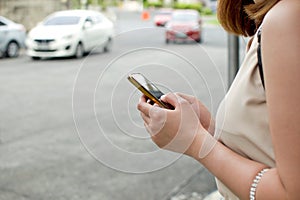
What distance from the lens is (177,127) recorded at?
915 mm

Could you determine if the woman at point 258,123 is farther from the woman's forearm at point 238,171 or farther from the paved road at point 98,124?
the paved road at point 98,124

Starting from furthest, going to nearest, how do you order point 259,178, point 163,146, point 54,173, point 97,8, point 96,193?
1. point 97,8
2. point 54,173
3. point 96,193
4. point 163,146
5. point 259,178

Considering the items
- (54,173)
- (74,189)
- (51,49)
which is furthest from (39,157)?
(51,49)

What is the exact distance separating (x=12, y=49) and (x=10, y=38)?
0.38 meters

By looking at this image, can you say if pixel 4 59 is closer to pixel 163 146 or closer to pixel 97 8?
pixel 163 146

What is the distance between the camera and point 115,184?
3.92m

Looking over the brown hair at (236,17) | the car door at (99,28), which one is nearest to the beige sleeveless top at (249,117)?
the brown hair at (236,17)

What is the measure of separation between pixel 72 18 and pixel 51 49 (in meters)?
1.15

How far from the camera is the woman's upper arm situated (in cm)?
76

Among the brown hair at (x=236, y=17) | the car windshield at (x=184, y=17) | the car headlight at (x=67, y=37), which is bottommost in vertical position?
the car windshield at (x=184, y=17)

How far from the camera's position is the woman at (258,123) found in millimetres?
771

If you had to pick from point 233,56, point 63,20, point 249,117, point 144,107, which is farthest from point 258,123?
point 63,20

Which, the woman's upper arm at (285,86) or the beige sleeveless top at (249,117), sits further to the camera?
the beige sleeveless top at (249,117)

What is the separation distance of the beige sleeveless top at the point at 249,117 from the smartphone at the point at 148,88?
0.42 ft
